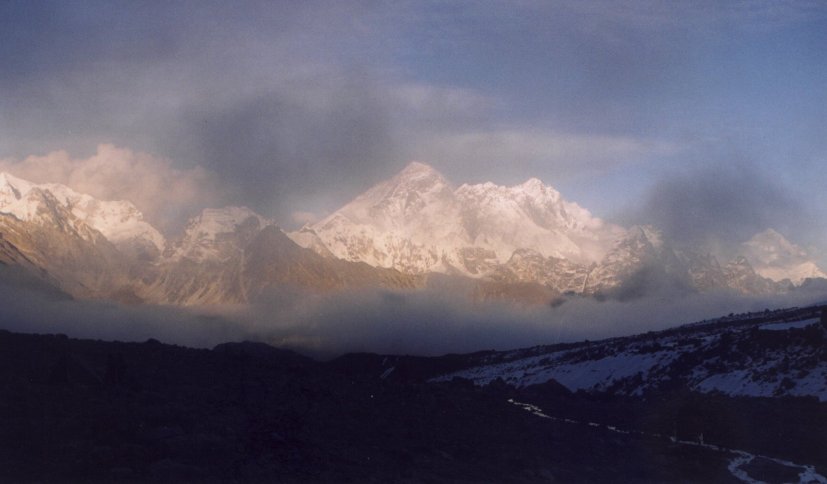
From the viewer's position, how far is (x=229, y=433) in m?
29.5

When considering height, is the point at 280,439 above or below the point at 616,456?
above

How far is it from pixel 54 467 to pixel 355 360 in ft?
527

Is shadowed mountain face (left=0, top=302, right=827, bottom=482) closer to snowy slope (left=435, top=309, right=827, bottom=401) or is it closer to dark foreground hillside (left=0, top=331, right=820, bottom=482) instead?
dark foreground hillside (left=0, top=331, right=820, bottom=482)

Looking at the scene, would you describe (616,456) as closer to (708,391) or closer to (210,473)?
(210,473)

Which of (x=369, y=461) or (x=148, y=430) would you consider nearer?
(x=148, y=430)

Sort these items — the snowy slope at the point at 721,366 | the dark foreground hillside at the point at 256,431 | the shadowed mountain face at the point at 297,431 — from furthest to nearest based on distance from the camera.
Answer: the snowy slope at the point at 721,366 → the shadowed mountain face at the point at 297,431 → the dark foreground hillside at the point at 256,431

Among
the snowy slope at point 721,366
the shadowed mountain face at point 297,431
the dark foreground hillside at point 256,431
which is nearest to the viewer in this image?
the dark foreground hillside at point 256,431

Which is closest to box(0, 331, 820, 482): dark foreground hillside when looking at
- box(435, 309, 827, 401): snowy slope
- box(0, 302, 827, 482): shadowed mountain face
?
box(0, 302, 827, 482): shadowed mountain face

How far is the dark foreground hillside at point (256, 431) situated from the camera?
26.2 meters

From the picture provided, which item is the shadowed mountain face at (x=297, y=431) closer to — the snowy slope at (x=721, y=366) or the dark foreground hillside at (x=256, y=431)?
the dark foreground hillside at (x=256, y=431)

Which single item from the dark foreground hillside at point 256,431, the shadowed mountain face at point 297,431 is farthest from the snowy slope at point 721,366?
the dark foreground hillside at point 256,431

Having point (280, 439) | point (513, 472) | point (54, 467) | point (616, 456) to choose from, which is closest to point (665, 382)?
point (616, 456)

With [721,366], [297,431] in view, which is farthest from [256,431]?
[721,366]

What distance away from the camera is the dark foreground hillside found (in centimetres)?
2619
